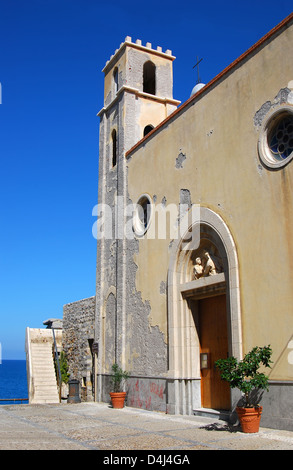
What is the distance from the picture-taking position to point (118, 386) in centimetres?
1291

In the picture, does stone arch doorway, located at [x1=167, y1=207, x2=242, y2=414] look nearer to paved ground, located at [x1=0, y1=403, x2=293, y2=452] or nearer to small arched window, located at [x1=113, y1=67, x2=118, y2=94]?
paved ground, located at [x1=0, y1=403, x2=293, y2=452]

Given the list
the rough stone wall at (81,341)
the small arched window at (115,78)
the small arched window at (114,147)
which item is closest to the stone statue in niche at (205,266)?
the small arched window at (114,147)

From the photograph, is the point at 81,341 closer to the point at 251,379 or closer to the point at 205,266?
the point at 205,266

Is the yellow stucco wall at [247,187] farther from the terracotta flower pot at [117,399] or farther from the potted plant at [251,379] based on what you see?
the terracotta flower pot at [117,399]

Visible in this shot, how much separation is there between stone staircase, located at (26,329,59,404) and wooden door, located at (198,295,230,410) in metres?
9.66

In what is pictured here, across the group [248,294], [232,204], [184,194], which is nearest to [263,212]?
[232,204]

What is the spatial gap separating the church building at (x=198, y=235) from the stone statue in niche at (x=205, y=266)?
0.08 feet

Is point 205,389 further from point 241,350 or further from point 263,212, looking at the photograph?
point 263,212

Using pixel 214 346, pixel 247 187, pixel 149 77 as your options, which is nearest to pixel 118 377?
pixel 214 346

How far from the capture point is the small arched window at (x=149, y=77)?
56.3ft

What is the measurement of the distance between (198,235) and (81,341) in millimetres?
8796

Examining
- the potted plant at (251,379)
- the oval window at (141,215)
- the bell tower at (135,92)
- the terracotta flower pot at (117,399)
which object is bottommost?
the terracotta flower pot at (117,399)

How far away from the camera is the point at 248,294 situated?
28.4 ft
